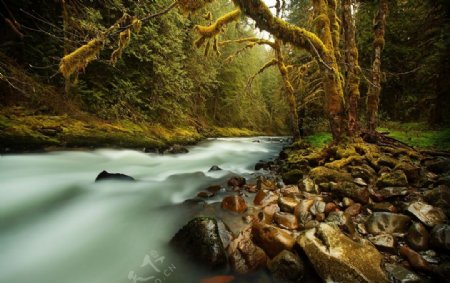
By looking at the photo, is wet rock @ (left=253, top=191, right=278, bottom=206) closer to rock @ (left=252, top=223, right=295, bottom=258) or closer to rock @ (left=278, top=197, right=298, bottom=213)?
rock @ (left=278, top=197, right=298, bottom=213)

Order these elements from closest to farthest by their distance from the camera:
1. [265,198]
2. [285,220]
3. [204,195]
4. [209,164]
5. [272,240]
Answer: [272,240], [285,220], [265,198], [204,195], [209,164]

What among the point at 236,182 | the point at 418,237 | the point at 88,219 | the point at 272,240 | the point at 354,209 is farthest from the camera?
the point at 236,182

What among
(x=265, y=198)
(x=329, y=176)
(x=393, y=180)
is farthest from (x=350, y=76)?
(x=265, y=198)

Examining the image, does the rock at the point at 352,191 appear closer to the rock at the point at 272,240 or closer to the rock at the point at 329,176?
the rock at the point at 329,176

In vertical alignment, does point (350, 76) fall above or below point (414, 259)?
above

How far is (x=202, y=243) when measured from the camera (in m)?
3.02

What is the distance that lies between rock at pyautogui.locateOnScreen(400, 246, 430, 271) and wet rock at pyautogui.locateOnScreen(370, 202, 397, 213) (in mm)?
798

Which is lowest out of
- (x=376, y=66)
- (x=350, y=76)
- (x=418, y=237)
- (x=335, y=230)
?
(x=418, y=237)

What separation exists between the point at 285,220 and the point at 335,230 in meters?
0.78

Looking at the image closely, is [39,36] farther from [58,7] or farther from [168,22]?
[168,22]

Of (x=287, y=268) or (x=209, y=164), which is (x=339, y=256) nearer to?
(x=287, y=268)

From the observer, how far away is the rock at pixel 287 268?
8.80 feet

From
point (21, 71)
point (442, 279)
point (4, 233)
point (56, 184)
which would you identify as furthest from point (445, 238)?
point (21, 71)

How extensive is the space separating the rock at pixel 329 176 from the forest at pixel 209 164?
0.16 ft
